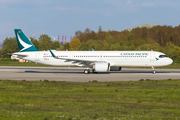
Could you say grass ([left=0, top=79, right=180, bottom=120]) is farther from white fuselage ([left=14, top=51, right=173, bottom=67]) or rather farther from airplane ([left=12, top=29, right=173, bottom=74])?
white fuselage ([left=14, top=51, right=173, bottom=67])

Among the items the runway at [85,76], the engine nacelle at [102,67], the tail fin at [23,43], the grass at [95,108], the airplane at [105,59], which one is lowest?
the grass at [95,108]

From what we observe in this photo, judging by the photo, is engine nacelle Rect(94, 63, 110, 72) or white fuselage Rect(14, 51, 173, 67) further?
white fuselage Rect(14, 51, 173, 67)

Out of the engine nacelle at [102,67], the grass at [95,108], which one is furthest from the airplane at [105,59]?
the grass at [95,108]

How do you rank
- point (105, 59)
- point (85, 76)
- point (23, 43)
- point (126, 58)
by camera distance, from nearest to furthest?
point (85, 76) → point (126, 58) → point (105, 59) → point (23, 43)

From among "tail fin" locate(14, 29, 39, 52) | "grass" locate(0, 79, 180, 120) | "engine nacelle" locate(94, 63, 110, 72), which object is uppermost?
"tail fin" locate(14, 29, 39, 52)

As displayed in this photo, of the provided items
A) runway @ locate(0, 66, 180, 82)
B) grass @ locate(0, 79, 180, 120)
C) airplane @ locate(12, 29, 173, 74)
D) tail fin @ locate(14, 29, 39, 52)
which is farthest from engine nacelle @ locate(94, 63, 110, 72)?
grass @ locate(0, 79, 180, 120)

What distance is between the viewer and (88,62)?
1399 inches

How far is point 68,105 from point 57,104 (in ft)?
2.20

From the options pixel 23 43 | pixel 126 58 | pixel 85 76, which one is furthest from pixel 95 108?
pixel 23 43

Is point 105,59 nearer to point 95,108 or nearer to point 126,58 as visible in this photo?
point 126,58

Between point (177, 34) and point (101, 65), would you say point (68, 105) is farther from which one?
point (177, 34)

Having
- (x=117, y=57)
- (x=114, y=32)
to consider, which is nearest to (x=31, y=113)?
(x=117, y=57)

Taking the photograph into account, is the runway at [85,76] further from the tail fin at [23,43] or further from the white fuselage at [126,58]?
the tail fin at [23,43]

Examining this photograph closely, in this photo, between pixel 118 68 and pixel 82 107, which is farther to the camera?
pixel 118 68
